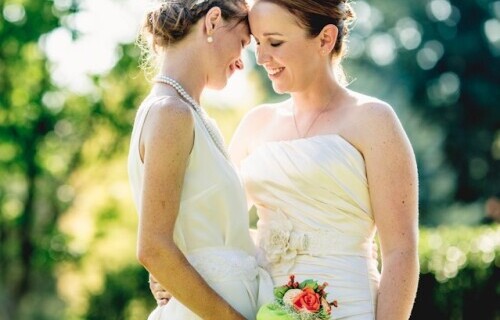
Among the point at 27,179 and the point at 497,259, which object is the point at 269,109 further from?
the point at 27,179

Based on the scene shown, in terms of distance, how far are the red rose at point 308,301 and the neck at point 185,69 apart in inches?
Result: 38.6

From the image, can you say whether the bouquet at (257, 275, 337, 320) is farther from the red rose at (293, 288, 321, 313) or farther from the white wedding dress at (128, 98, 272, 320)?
the white wedding dress at (128, 98, 272, 320)

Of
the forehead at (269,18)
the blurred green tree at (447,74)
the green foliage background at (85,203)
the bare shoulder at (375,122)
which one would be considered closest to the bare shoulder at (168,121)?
the forehead at (269,18)

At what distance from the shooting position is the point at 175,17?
3637 mm

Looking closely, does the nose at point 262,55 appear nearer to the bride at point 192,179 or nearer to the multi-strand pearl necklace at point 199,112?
the bride at point 192,179

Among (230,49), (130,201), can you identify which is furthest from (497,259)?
(130,201)

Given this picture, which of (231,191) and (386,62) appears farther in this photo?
(386,62)

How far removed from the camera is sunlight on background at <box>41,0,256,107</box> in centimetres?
1466

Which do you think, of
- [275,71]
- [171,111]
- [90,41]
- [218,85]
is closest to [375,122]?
[275,71]

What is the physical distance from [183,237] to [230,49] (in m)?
0.85

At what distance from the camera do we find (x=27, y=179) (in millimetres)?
15539

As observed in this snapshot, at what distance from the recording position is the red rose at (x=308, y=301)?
318cm

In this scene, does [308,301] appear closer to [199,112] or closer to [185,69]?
[199,112]

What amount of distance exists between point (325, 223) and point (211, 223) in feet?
1.87
